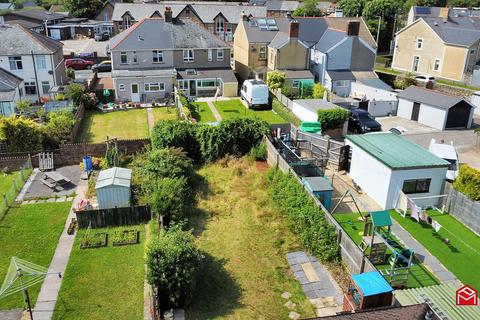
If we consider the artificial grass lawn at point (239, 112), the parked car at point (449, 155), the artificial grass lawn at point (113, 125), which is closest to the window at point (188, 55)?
the artificial grass lawn at point (239, 112)

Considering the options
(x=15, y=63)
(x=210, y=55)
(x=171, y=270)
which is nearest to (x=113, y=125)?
(x=15, y=63)

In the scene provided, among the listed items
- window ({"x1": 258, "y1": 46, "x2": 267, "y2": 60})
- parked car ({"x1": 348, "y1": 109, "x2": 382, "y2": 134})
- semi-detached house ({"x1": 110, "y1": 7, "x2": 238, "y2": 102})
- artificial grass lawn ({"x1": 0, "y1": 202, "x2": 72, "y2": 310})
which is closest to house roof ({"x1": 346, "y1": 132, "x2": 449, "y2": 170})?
parked car ({"x1": 348, "y1": 109, "x2": 382, "y2": 134})

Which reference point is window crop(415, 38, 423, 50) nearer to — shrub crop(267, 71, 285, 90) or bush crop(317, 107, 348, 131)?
shrub crop(267, 71, 285, 90)

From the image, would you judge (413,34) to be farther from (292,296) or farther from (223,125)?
(292,296)

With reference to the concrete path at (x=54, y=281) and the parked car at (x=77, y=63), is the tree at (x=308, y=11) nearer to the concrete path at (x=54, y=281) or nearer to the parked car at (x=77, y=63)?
the parked car at (x=77, y=63)

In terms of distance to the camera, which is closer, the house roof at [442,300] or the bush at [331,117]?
the house roof at [442,300]

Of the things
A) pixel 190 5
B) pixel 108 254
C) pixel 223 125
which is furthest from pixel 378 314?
pixel 190 5

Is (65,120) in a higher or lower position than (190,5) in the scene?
lower
